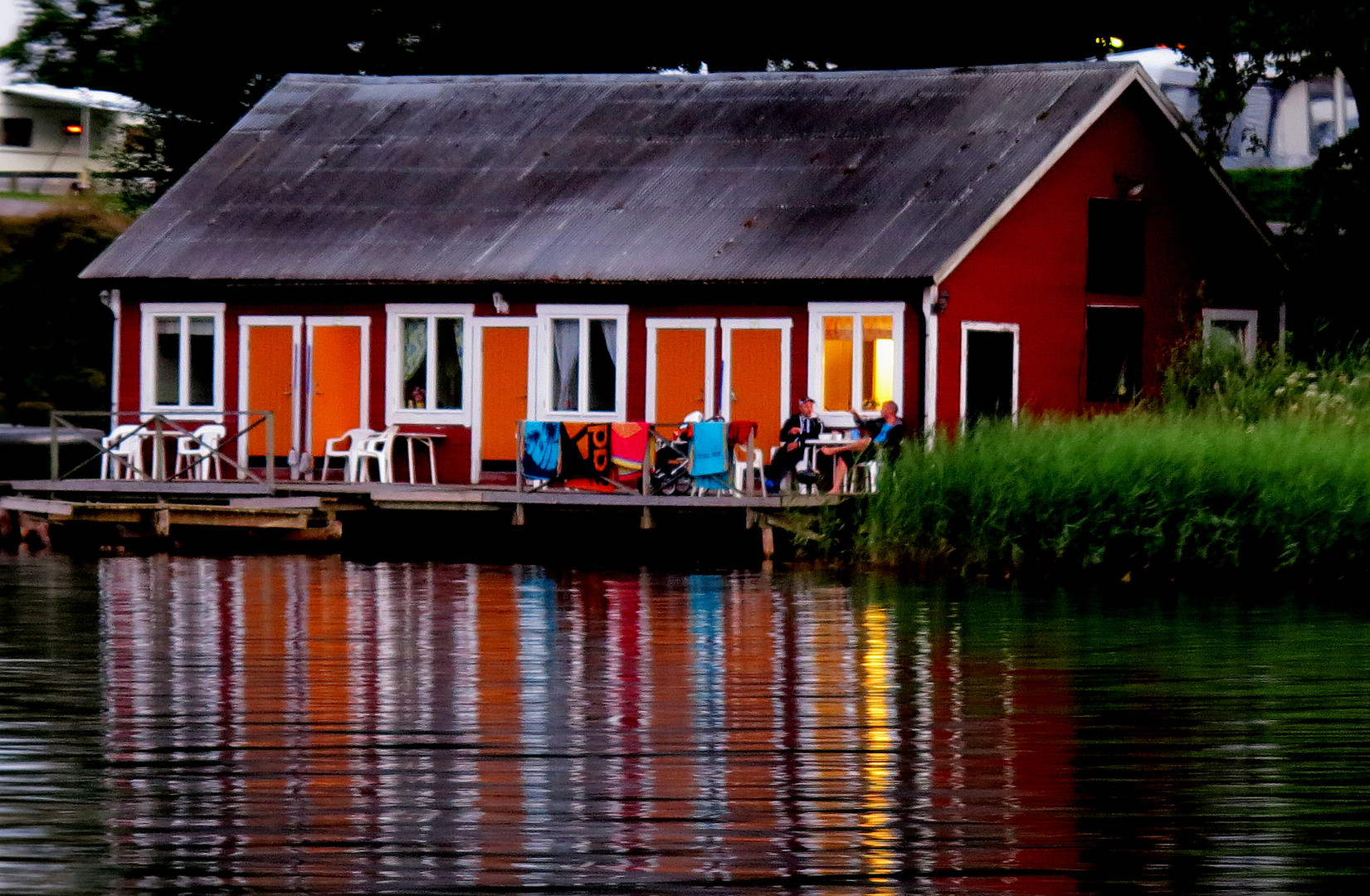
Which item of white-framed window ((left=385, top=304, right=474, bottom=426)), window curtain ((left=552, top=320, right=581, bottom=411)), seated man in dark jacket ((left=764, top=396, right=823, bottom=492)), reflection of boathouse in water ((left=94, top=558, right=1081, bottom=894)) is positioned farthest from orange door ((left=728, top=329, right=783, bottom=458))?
reflection of boathouse in water ((left=94, top=558, right=1081, bottom=894))

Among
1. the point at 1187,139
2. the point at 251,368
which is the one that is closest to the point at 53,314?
the point at 251,368

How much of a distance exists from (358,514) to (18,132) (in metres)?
48.6

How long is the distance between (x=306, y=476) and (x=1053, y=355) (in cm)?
926

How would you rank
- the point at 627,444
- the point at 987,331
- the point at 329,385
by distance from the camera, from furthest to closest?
the point at 329,385 < the point at 987,331 < the point at 627,444

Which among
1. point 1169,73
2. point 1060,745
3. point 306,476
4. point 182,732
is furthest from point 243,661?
point 1169,73

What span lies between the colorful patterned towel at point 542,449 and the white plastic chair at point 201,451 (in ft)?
15.8

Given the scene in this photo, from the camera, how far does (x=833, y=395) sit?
30219mm

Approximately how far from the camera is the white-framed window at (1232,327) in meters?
32.8

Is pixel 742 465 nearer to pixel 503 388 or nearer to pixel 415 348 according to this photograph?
pixel 503 388

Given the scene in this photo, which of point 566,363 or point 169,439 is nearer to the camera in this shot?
point 566,363

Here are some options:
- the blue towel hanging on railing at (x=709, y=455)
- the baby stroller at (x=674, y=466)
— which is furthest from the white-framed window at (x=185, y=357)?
the blue towel hanging on railing at (x=709, y=455)

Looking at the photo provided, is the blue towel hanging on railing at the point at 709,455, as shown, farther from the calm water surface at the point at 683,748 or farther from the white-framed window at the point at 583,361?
the calm water surface at the point at 683,748

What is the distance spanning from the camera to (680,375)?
102 feet

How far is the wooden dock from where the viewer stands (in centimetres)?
2839
